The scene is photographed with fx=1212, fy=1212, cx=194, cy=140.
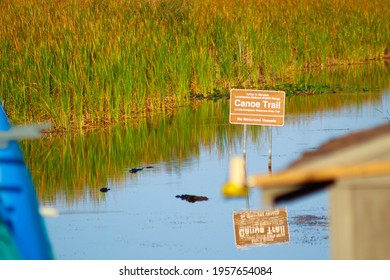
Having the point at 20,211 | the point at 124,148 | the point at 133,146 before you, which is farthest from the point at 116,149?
the point at 20,211

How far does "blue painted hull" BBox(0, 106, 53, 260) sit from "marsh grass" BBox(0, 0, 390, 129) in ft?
33.0

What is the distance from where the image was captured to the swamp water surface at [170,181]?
9.84 metres

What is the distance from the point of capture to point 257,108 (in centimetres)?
1252

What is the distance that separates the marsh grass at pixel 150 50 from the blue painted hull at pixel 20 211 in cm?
1005

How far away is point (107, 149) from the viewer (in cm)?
1548

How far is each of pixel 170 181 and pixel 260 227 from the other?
2463 millimetres

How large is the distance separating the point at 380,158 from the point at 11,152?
441cm

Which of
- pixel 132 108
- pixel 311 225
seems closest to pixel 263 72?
pixel 132 108

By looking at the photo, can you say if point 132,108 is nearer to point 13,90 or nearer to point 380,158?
point 13,90

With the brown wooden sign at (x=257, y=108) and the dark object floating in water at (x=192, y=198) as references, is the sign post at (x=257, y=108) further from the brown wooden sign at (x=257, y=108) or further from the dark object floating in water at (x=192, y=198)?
the dark object floating in water at (x=192, y=198)

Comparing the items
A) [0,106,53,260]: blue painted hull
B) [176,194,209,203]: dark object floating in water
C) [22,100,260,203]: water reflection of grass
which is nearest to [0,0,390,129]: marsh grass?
[22,100,260,203]: water reflection of grass

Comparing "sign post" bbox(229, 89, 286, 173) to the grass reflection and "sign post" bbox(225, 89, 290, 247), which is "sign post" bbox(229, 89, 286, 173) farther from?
the grass reflection

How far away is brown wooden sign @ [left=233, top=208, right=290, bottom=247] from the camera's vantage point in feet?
32.3

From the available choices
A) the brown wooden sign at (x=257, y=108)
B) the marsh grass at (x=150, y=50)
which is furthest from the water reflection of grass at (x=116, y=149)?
the brown wooden sign at (x=257, y=108)
